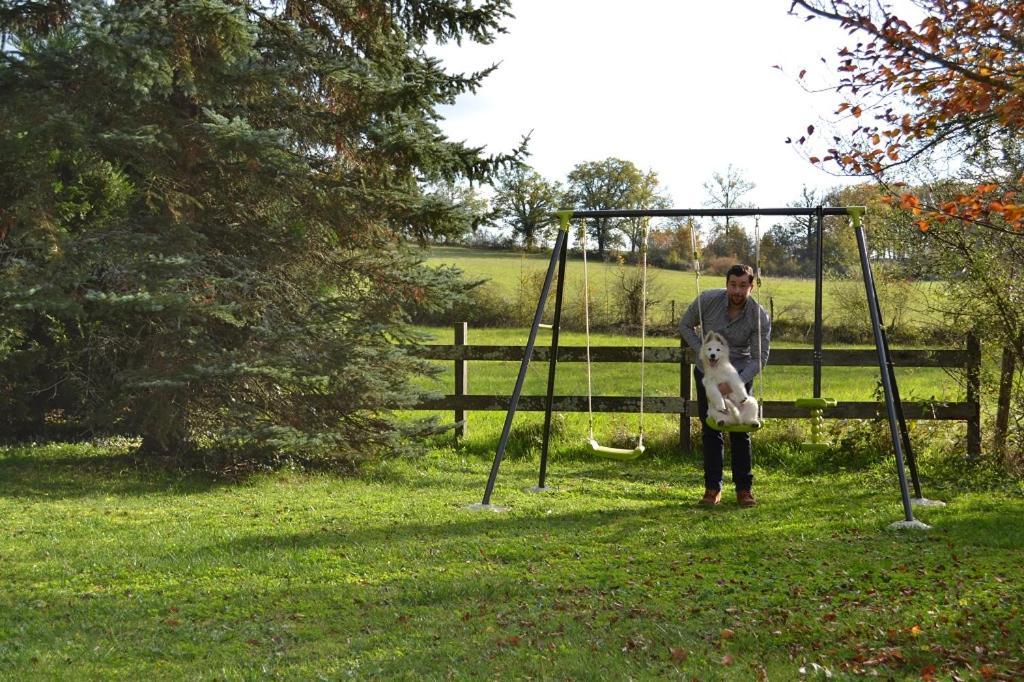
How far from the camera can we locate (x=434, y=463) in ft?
35.1

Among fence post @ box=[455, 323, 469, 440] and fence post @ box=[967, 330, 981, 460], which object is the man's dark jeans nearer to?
fence post @ box=[967, 330, 981, 460]

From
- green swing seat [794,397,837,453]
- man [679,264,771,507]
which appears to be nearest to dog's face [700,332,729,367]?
man [679,264,771,507]

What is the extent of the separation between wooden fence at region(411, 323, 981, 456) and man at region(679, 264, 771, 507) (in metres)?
2.15

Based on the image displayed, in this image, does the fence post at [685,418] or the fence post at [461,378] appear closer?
the fence post at [685,418]

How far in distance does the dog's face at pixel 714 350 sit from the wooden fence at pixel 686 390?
7.81 feet

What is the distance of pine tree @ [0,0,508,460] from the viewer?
8.98m

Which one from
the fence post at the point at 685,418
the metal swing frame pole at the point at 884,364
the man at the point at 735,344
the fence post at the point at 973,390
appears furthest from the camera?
the fence post at the point at 685,418

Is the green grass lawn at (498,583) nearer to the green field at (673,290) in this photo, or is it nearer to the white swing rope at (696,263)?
the white swing rope at (696,263)

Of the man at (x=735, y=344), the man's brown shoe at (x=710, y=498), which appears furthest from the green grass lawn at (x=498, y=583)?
the man at (x=735, y=344)

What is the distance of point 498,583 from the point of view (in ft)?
18.5

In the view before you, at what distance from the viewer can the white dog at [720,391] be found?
7.67m

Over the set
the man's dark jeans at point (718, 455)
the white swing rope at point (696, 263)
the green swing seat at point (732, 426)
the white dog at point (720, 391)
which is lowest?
the man's dark jeans at point (718, 455)

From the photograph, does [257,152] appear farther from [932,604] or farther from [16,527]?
[932,604]

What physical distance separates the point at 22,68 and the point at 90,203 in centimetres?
152
